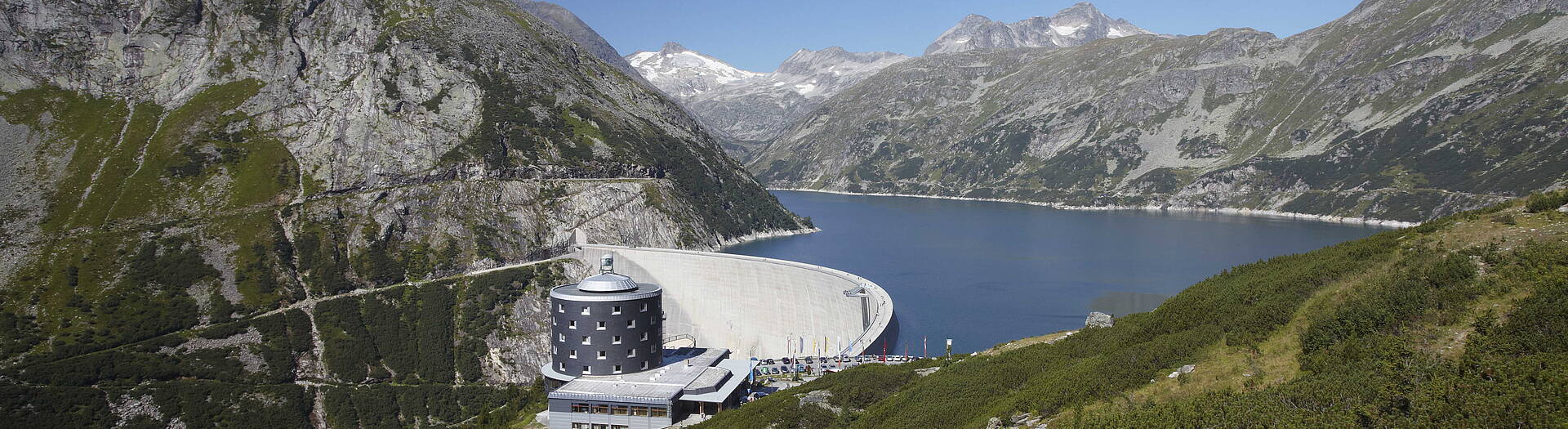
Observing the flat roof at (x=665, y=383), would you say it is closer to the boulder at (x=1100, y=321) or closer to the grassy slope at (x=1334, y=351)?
the grassy slope at (x=1334, y=351)

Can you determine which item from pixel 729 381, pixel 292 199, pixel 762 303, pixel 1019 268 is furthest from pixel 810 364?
pixel 292 199

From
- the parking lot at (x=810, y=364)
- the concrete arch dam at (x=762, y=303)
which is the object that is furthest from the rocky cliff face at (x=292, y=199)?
the parking lot at (x=810, y=364)

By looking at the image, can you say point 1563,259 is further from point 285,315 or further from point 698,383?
point 285,315

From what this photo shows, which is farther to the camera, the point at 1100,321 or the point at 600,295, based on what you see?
the point at 600,295

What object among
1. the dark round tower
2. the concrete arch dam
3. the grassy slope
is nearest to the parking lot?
the concrete arch dam

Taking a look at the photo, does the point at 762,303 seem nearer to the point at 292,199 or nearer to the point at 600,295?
the point at 600,295

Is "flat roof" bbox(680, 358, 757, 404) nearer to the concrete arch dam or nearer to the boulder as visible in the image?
the concrete arch dam

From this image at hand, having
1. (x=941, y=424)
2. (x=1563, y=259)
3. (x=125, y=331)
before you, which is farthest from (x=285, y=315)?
(x=1563, y=259)
